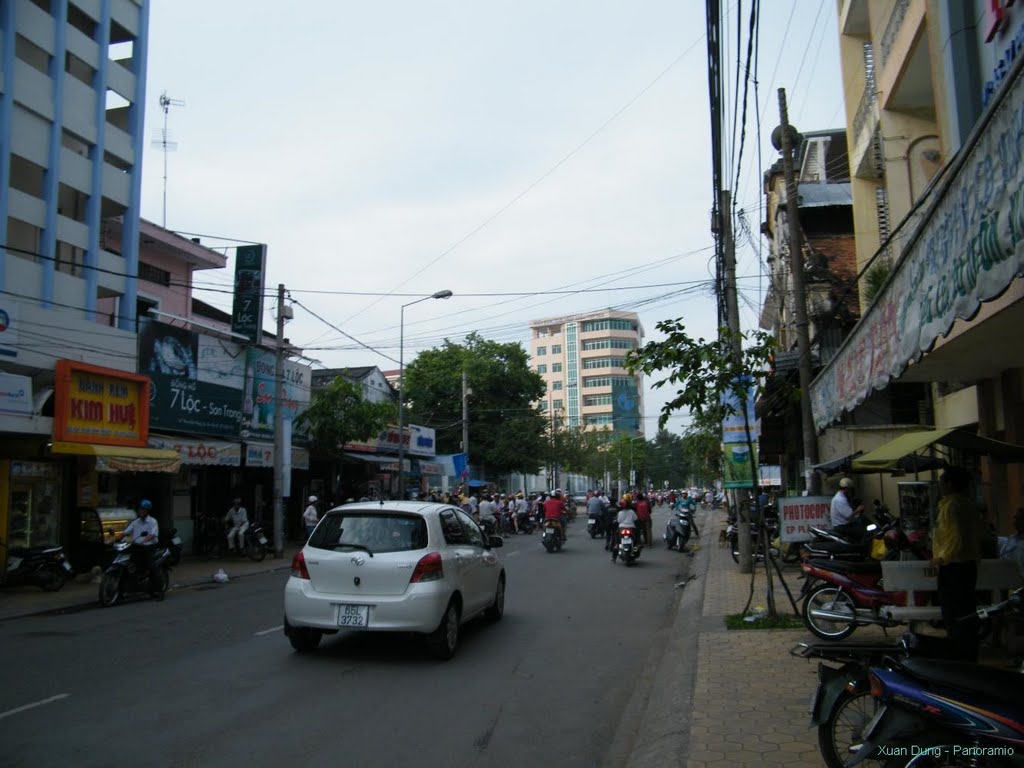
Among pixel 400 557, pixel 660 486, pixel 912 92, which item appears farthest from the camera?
pixel 660 486

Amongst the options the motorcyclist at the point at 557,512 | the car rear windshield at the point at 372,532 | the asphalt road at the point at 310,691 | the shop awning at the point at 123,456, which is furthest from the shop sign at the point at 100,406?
the car rear windshield at the point at 372,532

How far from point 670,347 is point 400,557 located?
4.10 m

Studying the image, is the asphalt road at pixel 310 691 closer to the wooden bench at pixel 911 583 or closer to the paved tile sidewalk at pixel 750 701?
the paved tile sidewalk at pixel 750 701

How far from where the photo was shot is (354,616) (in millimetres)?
8258

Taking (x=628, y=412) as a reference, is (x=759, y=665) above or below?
below

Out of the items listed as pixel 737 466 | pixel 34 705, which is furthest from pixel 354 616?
pixel 737 466

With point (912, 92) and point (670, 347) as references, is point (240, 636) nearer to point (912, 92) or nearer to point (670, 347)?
point (670, 347)

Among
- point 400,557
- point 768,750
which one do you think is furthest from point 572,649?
point 768,750

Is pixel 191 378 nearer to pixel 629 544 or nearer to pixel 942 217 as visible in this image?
pixel 629 544

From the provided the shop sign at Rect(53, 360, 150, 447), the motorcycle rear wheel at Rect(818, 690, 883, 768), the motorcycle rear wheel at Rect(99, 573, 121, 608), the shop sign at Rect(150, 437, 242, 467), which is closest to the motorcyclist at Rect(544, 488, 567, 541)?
the shop sign at Rect(150, 437, 242, 467)

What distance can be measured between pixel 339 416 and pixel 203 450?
537 cm

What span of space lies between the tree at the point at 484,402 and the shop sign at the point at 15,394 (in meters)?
34.2

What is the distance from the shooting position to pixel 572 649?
30.9 ft

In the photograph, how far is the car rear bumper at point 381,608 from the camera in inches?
323
